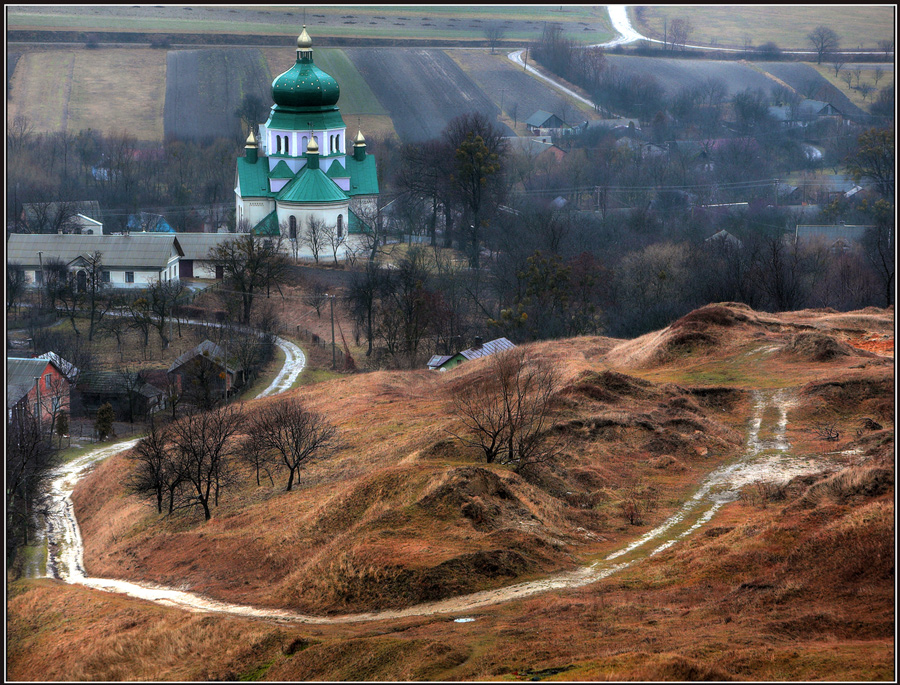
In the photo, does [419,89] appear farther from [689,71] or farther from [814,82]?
[814,82]

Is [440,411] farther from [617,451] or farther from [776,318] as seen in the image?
[776,318]

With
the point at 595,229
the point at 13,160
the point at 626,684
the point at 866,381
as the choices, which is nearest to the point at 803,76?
the point at 595,229

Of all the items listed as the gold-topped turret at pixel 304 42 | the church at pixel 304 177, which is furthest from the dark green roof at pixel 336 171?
the gold-topped turret at pixel 304 42

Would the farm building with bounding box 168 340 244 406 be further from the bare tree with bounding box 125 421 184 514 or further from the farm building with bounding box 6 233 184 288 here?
the farm building with bounding box 6 233 184 288

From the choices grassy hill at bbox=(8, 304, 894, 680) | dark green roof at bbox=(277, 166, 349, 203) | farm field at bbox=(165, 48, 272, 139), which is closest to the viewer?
grassy hill at bbox=(8, 304, 894, 680)

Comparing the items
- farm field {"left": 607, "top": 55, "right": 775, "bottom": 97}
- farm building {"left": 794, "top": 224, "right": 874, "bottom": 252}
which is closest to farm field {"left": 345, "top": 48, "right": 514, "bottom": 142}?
farm field {"left": 607, "top": 55, "right": 775, "bottom": 97}

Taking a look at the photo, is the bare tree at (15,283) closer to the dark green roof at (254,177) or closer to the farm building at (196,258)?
the farm building at (196,258)

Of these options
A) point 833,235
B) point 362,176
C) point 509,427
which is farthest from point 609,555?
point 833,235
